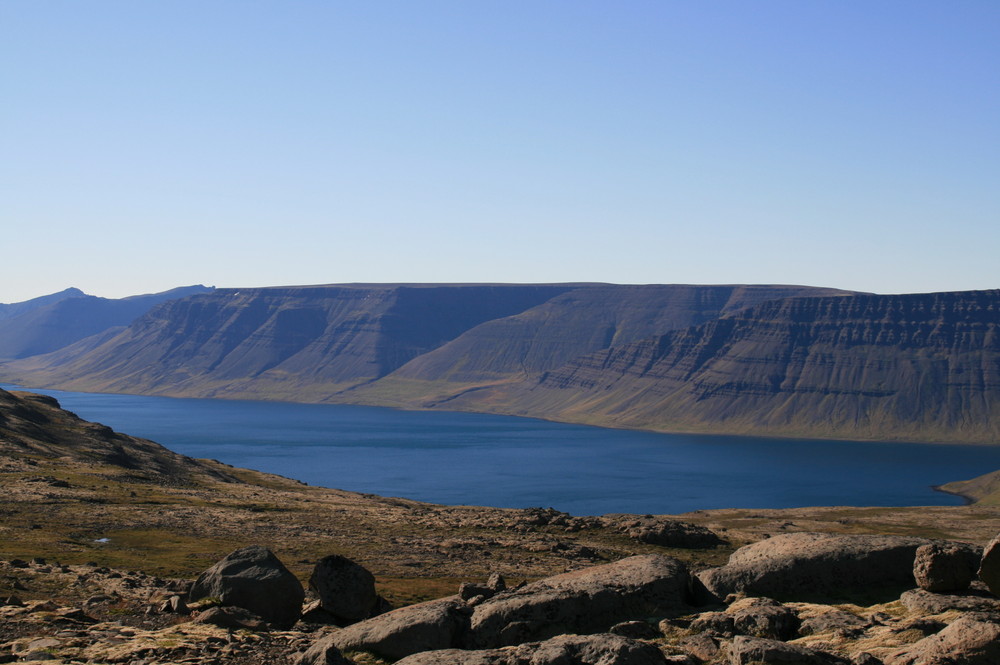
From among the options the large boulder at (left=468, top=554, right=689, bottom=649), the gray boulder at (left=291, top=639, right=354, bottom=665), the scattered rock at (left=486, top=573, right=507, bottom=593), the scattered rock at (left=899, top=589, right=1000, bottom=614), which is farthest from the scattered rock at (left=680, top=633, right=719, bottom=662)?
the gray boulder at (left=291, top=639, right=354, bottom=665)

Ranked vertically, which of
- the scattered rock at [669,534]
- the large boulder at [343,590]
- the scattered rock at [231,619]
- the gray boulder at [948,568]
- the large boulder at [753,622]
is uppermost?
the gray boulder at [948,568]

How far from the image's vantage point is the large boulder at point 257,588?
31.2m

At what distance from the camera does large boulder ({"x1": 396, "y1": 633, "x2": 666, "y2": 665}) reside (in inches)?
864

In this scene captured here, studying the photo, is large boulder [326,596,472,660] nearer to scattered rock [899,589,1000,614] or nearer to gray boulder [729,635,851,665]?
gray boulder [729,635,851,665]

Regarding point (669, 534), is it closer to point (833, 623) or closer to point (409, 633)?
point (833, 623)

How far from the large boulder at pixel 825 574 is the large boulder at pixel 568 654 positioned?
25.3 feet

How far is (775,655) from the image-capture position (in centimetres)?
2178

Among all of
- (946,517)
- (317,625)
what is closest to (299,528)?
(317,625)

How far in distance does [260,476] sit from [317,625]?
304 ft

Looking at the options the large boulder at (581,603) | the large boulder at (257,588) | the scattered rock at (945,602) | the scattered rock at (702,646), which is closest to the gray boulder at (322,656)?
the large boulder at (581,603)

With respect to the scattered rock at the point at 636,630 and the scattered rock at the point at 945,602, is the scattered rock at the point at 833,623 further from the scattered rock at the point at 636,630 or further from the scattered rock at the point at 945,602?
the scattered rock at the point at 636,630

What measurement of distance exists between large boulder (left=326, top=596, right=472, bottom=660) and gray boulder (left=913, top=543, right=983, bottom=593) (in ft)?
43.8

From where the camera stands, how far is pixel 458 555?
182ft

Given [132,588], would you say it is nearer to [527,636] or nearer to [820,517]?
[527,636]
